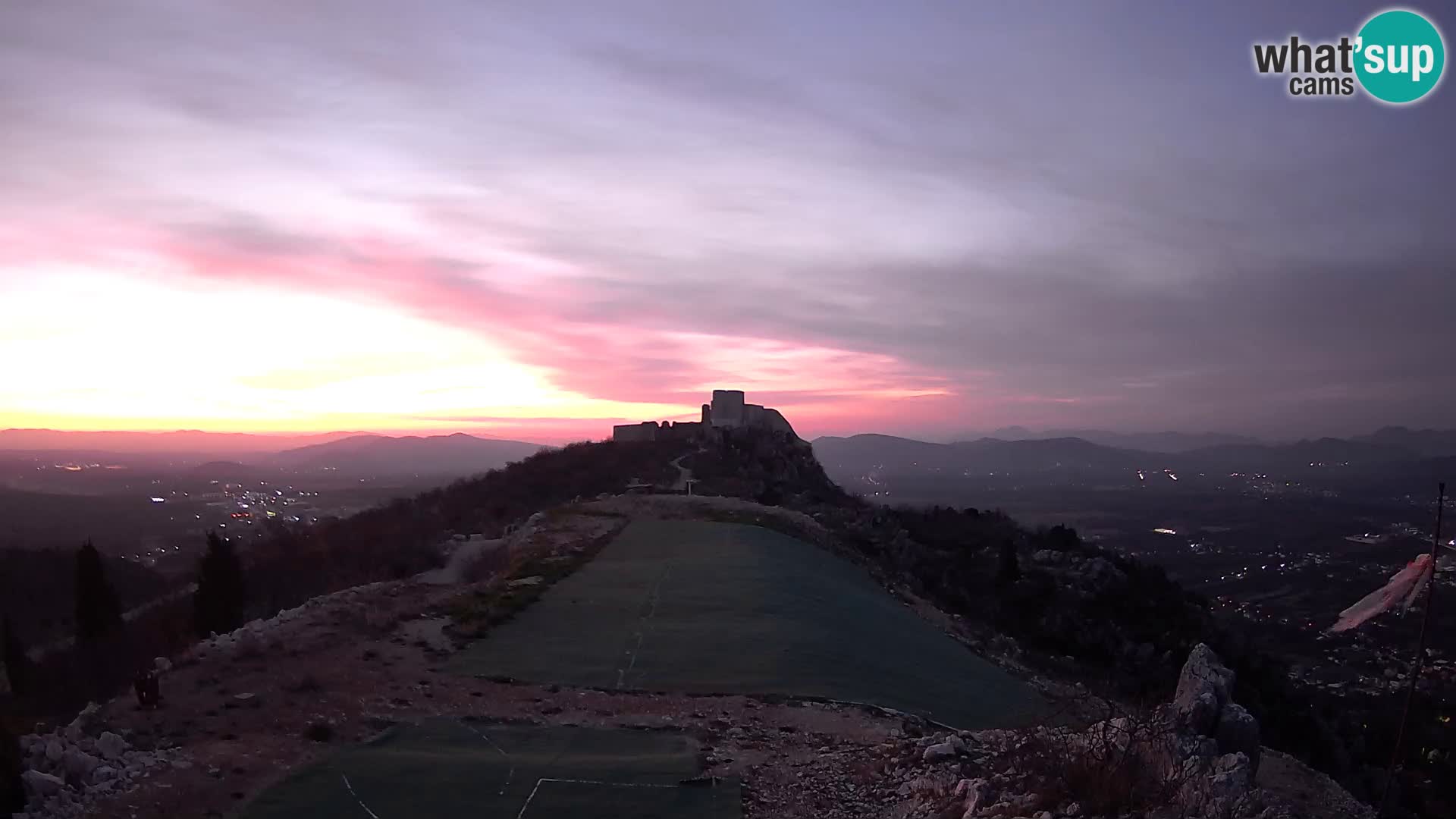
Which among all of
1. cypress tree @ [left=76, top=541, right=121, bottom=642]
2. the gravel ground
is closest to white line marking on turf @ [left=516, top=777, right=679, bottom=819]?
the gravel ground

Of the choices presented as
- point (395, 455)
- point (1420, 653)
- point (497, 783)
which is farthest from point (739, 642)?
point (395, 455)

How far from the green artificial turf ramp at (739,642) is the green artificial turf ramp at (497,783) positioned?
8.36 ft

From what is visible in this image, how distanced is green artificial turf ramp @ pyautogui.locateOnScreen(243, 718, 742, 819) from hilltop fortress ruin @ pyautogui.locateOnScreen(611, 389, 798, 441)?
33.8 meters

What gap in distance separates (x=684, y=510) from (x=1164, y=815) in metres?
19.5

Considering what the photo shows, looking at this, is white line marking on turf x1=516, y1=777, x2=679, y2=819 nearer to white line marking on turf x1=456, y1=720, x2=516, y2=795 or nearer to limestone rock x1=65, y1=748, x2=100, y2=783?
white line marking on turf x1=456, y1=720, x2=516, y2=795

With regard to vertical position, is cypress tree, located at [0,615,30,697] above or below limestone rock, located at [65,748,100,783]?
below

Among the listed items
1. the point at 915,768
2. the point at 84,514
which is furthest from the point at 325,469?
the point at 915,768

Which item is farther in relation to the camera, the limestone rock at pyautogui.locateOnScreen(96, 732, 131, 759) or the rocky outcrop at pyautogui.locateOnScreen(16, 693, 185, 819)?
the limestone rock at pyautogui.locateOnScreen(96, 732, 131, 759)

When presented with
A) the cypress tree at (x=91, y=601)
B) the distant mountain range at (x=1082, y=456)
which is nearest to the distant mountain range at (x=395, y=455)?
the distant mountain range at (x=1082, y=456)

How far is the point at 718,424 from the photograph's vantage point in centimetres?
4406

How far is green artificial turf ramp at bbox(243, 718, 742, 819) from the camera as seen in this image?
6.78 metres

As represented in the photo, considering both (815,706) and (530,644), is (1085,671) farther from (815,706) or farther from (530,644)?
(530,644)

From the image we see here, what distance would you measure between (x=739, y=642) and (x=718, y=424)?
31.5 metres

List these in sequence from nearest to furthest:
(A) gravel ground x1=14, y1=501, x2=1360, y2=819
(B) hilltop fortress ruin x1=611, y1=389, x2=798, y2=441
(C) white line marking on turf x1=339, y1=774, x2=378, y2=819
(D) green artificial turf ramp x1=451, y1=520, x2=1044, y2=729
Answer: (C) white line marking on turf x1=339, y1=774, x2=378, y2=819 → (A) gravel ground x1=14, y1=501, x2=1360, y2=819 → (D) green artificial turf ramp x1=451, y1=520, x2=1044, y2=729 → (B) hilltop fortress ruin x1=611, y1=389, x2=798, y2=441
